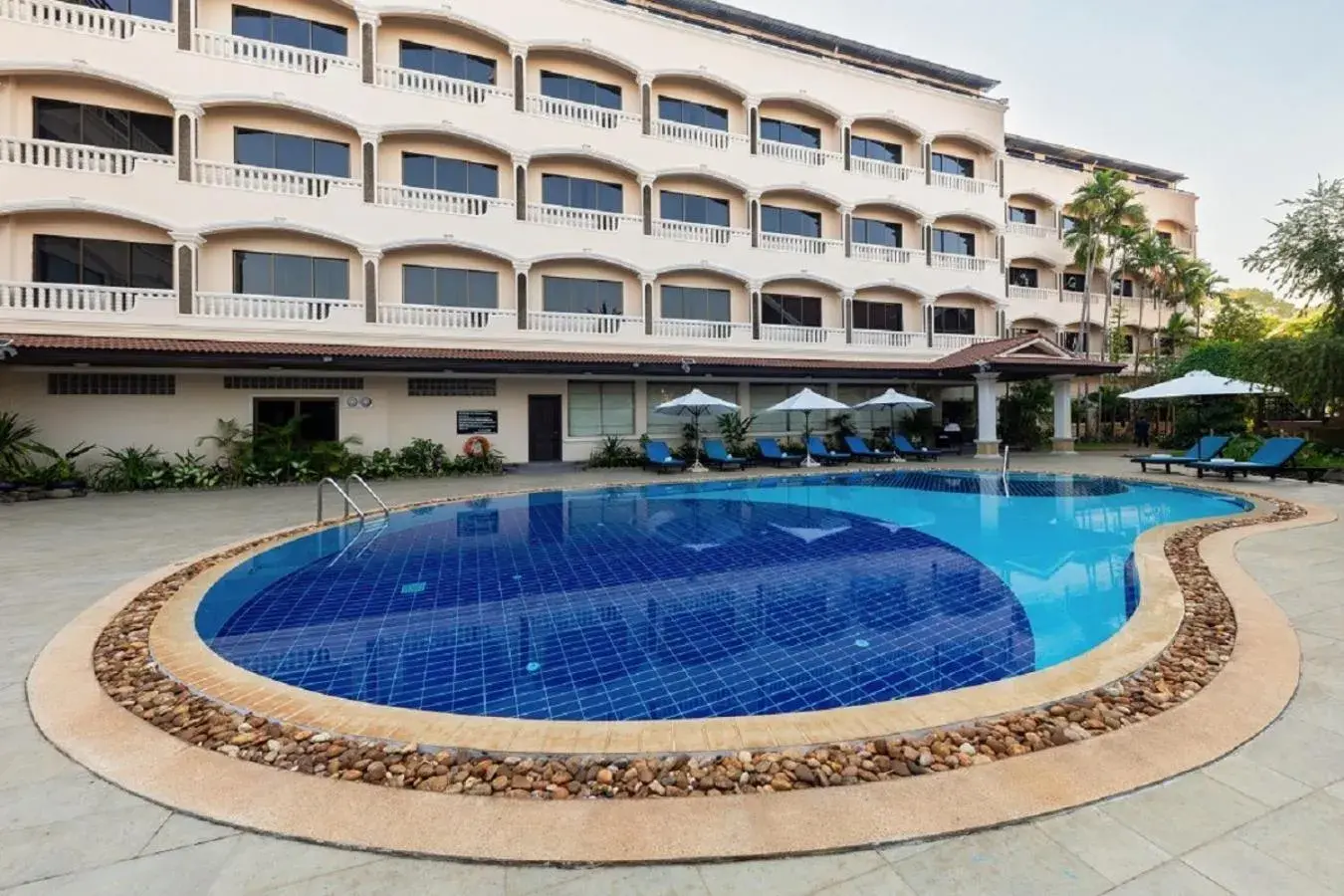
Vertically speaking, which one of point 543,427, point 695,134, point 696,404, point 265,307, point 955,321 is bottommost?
point 543,427

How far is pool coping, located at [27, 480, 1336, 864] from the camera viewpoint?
2.63 m

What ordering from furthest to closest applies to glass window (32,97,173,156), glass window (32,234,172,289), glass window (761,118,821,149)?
glass window (761,118,821,149), glass window (32,97,173,156), glass window (32,234,172,289)

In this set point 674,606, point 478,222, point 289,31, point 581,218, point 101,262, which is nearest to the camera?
point 674,606

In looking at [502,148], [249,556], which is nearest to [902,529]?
[249,556]

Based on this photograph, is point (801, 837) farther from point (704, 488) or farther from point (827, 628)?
point (704, 488)

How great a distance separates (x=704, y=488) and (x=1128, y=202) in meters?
30.0

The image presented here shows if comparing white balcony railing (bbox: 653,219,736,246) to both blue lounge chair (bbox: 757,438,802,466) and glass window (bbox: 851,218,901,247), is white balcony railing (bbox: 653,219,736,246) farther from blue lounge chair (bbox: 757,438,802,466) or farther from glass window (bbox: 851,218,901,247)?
blue lounge chair (bbox: 757,438,802,466)

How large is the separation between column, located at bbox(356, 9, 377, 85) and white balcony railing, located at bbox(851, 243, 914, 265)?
1857 centimetres

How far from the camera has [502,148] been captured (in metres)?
20.4

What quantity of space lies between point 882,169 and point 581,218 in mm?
13803

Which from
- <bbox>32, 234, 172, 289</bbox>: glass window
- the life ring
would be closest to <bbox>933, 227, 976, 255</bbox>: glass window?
the life ring

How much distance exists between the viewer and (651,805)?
289 centimetres

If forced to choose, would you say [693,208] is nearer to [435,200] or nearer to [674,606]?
[435,200]

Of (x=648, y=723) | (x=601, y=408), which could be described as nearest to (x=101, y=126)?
(x=601, y=408)
